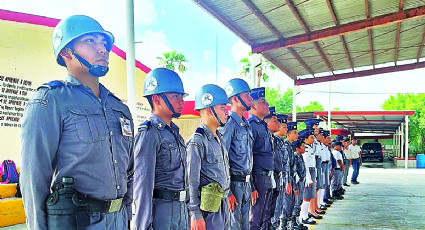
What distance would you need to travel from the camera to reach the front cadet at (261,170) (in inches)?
181

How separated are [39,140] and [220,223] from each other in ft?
6.79

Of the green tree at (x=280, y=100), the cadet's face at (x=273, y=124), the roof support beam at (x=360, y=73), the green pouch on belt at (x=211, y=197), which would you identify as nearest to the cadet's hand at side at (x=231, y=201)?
the green pouch on belt at (x=211, y=197)

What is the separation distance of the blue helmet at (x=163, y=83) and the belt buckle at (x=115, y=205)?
1.29 metres

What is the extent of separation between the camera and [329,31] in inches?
406

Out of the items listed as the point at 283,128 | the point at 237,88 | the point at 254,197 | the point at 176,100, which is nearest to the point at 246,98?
the point at 237,88

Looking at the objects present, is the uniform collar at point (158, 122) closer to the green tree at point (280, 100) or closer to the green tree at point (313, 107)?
the green tree at point (280, 100)

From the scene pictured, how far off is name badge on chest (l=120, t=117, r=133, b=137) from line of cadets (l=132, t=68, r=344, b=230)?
2.01 feet

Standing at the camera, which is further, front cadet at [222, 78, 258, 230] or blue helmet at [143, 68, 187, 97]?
front cadet at [222, 78, 258, 230]

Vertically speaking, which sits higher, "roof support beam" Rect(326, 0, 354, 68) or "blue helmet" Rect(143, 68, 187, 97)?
"roof support beam" Rect(326, 0, 354, 68)

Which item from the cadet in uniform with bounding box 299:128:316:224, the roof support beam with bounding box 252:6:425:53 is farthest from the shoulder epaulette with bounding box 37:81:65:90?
the roof support beam with bounding box 252:6:425:53

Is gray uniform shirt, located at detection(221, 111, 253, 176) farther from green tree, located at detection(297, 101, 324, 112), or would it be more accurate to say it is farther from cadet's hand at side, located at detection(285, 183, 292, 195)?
green tree, located at detection(297, 101, 324, 112)

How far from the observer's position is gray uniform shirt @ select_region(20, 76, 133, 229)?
1705 mm

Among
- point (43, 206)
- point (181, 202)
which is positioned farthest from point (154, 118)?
point (43, 206)

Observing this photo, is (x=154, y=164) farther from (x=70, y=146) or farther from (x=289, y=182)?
(x=289, y=182)
